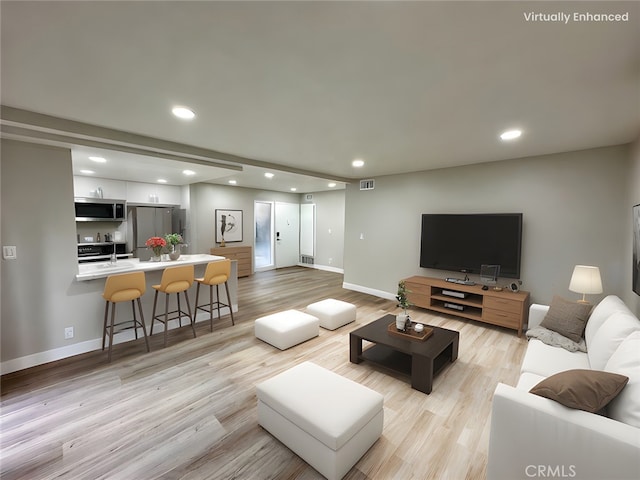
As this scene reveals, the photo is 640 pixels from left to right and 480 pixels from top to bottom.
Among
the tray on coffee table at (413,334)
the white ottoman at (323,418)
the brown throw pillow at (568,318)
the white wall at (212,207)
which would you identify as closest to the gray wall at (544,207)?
the brown throw pillow at (568,318)

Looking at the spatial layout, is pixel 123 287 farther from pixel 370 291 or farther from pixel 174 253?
pixel 370 291

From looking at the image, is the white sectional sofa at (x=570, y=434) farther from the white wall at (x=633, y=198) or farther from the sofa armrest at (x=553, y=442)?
the white wall at (x=633, y=198)

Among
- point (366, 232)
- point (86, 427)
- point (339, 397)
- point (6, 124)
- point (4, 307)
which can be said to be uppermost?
point (6, 124)

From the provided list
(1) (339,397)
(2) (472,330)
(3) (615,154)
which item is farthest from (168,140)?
(3) (615,154)

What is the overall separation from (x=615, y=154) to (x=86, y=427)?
6.02 m

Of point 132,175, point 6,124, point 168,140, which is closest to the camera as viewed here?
point 6,124

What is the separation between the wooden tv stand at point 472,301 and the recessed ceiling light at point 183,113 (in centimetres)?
379

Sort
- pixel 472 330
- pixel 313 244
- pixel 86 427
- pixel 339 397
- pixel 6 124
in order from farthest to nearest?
pixel 313 244 < pixel 472 330 < pixel 6 124 < pixel 86 427 < pixel 339 397

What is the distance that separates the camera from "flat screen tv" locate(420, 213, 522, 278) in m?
3.91

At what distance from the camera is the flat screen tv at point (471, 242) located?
3.91 metres

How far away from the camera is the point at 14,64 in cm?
158

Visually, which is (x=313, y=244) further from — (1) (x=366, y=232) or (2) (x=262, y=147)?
(2) (x=262, y=147)

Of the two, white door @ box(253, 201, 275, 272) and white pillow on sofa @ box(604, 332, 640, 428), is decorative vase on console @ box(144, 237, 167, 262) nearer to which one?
white door @ box(253, 201, 275, 272)

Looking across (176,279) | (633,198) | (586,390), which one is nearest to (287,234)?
(176,279)
